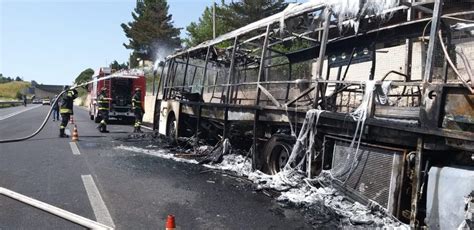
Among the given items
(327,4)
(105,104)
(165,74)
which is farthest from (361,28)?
(105,104)

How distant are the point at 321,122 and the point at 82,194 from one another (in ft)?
11.5

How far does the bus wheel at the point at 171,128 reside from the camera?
1174 centimetres

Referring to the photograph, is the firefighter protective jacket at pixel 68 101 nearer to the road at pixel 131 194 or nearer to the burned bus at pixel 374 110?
the road at pixel 131 194

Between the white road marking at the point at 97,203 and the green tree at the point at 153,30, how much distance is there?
48330 millimetres

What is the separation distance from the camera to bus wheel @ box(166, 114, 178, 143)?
462 inches

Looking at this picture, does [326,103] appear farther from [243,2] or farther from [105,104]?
[243,2]

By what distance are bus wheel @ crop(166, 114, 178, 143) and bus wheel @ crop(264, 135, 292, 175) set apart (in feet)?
16.1

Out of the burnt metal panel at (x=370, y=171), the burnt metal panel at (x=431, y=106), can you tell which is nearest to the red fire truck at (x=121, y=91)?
the burnt metal panel at (x=370, y=171)

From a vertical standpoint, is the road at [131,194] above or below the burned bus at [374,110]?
below

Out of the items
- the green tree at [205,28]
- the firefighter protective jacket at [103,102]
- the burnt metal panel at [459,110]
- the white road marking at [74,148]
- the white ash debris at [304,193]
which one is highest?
the green tree at [205,28]

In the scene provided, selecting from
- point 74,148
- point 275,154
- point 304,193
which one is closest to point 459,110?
point 304,193

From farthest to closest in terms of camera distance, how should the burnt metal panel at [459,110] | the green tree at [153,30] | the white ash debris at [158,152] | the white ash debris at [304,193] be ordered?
the green tree at [153,30]
the white ash debris at [158,152]
the white ash debris at [304,193]
the burnt metal panel at [459,110]

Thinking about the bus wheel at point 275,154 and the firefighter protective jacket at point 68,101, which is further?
the firefighter protective jacket at point 68,101

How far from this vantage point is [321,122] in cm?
598
